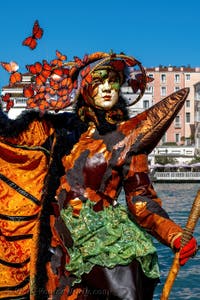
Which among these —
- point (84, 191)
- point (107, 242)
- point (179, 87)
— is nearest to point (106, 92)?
point (84, 191)

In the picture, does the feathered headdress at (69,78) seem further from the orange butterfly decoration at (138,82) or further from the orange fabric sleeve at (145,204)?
the orange fabric sleeve at (145,204)

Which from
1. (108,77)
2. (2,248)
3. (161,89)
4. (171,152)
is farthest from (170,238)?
(161,89)

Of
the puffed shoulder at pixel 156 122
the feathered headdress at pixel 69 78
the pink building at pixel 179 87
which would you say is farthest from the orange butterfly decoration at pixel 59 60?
the pink building at pixel 179 87

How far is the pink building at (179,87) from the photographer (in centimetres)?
7656

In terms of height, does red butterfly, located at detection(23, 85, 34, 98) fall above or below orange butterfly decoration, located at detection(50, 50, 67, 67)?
below

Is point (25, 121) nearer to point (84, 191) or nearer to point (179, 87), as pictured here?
point (84, 191)

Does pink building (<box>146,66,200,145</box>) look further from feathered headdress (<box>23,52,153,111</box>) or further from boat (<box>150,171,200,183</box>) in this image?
feathered headdress (<box>23,52,153,111</box>)

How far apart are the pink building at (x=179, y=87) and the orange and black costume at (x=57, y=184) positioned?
7231 cm

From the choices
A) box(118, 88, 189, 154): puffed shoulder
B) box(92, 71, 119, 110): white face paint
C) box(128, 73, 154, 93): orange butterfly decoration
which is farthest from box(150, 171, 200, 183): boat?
box(118, 88, 189, 154): puffed shoulder

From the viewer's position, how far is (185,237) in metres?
2.91

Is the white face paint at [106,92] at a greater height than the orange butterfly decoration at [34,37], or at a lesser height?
lesser

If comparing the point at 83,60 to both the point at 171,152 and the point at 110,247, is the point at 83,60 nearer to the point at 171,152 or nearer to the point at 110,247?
the point at 110,247

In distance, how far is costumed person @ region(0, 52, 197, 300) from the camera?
3273 millimetres

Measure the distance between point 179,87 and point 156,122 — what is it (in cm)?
7499
